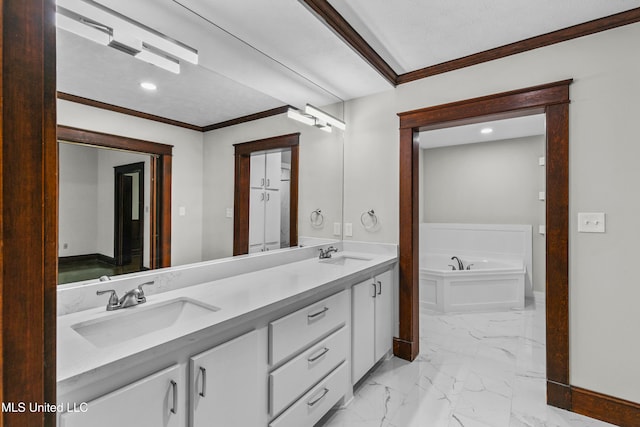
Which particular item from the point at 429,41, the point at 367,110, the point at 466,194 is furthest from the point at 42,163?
the point at 466,194

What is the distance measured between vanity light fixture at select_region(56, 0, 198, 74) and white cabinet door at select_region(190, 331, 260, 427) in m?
1.33

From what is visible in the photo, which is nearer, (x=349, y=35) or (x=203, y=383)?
(x=203, y=383)

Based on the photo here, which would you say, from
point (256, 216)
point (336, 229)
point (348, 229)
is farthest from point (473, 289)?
point (256, 216)

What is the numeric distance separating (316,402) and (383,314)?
97cm

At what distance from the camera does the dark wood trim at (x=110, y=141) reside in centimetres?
122

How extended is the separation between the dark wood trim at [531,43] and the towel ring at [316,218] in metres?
1.29

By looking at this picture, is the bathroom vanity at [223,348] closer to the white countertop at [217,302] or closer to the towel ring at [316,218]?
the white countertop at [217,302]

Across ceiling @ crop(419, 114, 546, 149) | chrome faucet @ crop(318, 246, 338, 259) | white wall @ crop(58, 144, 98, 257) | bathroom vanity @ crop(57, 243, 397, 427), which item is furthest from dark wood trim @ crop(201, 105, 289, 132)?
ceiling @ crop(419, 114, 546, 149)

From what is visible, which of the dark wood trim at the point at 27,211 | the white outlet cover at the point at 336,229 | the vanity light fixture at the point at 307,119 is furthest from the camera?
the white outlet cover at the point at 336,229

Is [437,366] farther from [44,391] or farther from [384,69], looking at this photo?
[44,391]

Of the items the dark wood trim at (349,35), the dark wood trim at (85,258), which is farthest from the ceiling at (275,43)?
the dark wood trim at (85,258)

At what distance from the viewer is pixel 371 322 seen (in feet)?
7.36

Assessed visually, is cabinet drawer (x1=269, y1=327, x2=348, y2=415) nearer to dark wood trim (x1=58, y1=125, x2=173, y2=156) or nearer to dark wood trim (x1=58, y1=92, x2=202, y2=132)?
dark wood trim (x1=58, y1=125, x2=173, y2=156)

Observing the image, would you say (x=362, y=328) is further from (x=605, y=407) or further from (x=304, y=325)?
(x=605, y=407)
